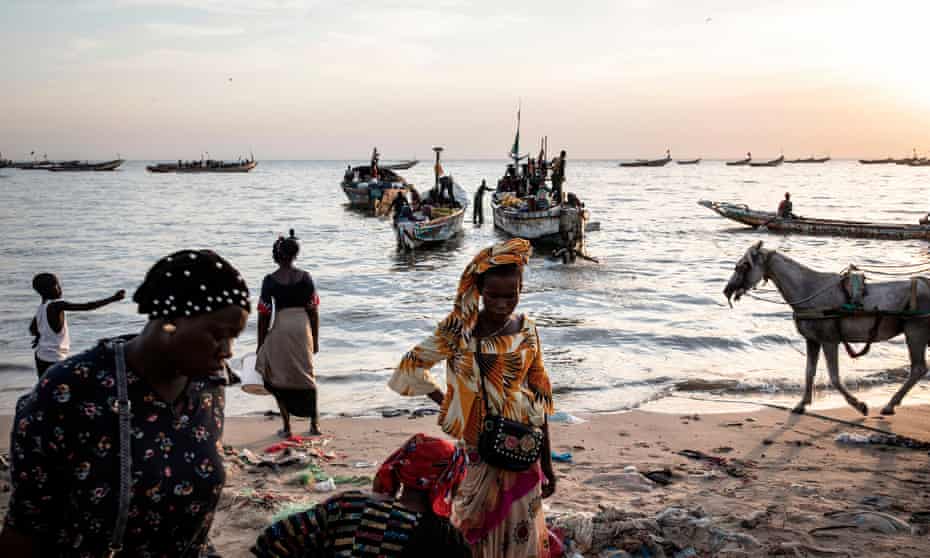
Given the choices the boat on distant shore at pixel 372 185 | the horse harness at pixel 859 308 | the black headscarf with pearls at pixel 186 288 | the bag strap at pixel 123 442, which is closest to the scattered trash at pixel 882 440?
the horse harness at pixel 859 308

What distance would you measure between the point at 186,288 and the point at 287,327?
4.57 meters

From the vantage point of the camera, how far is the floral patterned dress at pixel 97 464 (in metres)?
1.92

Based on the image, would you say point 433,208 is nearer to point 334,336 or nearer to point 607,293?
point 607,293

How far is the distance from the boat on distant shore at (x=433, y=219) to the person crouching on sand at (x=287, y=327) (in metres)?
21.6

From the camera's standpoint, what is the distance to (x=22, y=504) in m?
1.93

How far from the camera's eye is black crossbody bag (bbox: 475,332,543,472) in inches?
122

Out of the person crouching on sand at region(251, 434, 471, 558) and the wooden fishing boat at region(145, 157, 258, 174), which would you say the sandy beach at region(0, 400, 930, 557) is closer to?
the person crouching on sand at region(251, 434, 471, 558)

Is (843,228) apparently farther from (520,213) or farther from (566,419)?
(566,419)

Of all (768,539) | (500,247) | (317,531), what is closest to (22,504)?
(317,531)

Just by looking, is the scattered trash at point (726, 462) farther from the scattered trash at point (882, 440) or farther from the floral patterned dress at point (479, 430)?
the floral patterned dress at point (479, 430)

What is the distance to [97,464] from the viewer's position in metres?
1.97

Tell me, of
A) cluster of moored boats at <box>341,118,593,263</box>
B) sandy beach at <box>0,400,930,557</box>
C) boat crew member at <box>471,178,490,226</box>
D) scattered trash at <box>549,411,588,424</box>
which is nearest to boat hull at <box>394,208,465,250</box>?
cluster of moored boats at <box>341,118,593,263</box>

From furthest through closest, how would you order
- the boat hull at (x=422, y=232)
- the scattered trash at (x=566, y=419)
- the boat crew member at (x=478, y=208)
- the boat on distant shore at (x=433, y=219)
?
the boat crew member at (x=478, y=208) → the boat on distant shore at (x=433, y=219) → the boat hull at (x=422, y=232) → the scattered trash at (x=566, y=419)

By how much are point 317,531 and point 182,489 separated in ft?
1.33
